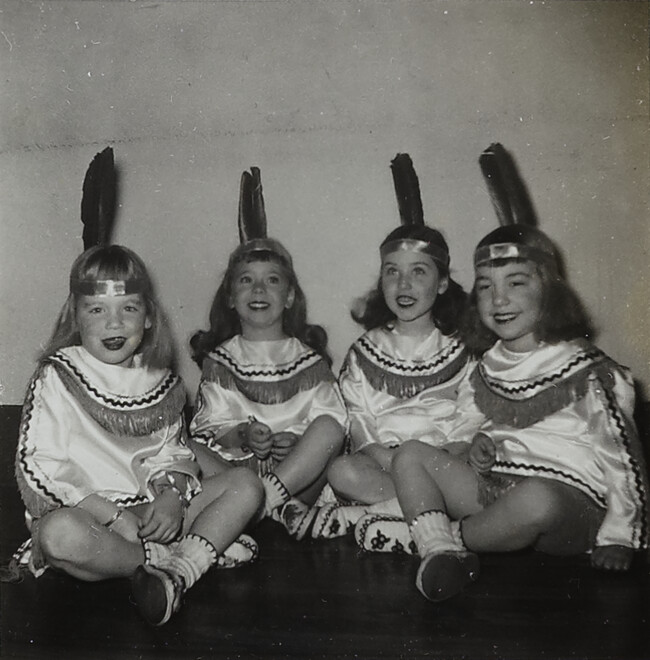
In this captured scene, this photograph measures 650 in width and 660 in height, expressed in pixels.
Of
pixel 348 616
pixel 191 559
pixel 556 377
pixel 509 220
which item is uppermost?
pixel 509 220

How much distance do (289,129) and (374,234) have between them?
1.49 ft

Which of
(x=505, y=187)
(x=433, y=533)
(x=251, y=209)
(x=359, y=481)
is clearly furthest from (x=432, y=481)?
(x=251, y=209)

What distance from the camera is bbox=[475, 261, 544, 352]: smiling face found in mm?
1770

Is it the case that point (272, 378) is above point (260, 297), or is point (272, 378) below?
below

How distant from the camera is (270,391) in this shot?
6.93 feet

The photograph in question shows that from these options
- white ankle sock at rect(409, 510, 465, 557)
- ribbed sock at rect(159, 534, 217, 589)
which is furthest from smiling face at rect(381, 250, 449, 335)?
ribbed sock at rect(159, 534, 217, 589)

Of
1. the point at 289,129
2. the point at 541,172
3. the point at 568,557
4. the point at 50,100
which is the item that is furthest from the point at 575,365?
the point at 50,100

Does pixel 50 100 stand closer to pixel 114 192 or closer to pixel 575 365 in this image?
pixel 114 192

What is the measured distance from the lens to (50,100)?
8.32ft

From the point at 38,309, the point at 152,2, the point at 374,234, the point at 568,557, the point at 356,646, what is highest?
the point at 152,2

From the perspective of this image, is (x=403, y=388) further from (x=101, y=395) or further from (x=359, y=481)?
(x=101, y=395)

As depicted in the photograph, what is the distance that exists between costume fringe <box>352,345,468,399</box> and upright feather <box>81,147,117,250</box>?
3.05ft

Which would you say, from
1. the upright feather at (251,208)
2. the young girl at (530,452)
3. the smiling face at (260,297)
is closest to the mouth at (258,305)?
the smiling face at (260,297)

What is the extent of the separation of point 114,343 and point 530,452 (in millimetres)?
924
